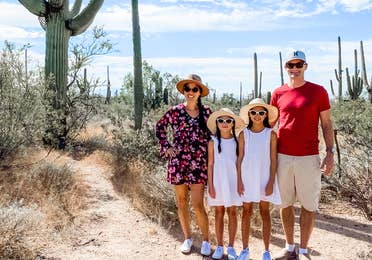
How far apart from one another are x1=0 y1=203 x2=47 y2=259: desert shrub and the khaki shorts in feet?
8.58

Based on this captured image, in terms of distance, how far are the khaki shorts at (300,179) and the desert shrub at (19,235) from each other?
8.58ft

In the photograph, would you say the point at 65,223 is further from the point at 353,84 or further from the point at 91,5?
the point at 353,84

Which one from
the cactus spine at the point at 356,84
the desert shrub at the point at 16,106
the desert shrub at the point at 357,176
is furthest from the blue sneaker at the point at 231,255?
the cactus spine at the point at 356,84

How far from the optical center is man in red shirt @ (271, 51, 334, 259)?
4117 millimetres

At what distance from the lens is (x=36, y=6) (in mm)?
10047

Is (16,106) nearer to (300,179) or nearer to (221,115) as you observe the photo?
(221,115)

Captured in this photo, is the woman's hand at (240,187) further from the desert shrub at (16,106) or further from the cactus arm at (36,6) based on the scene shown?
the cactus arm at (36,6)

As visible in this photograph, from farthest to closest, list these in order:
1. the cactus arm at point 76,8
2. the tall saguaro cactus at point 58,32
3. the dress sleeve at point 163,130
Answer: the cactus arm at point 76,8 < the tall saguaro cactus at point 58,32 < the dress sleeve at point 163,130

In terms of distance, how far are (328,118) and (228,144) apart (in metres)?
0.97

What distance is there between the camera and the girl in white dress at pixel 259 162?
166 inches

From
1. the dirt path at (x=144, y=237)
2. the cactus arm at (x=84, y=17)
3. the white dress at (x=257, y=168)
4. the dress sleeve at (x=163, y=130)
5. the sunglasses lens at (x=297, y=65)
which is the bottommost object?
the dirt path at (x=144, y=237)

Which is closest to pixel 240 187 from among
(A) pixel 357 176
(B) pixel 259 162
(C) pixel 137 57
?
(B) pixel 259 162

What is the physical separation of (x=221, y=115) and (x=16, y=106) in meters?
4.23

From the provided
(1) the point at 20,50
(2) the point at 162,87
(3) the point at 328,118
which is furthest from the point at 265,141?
(2) the point at 162,87
